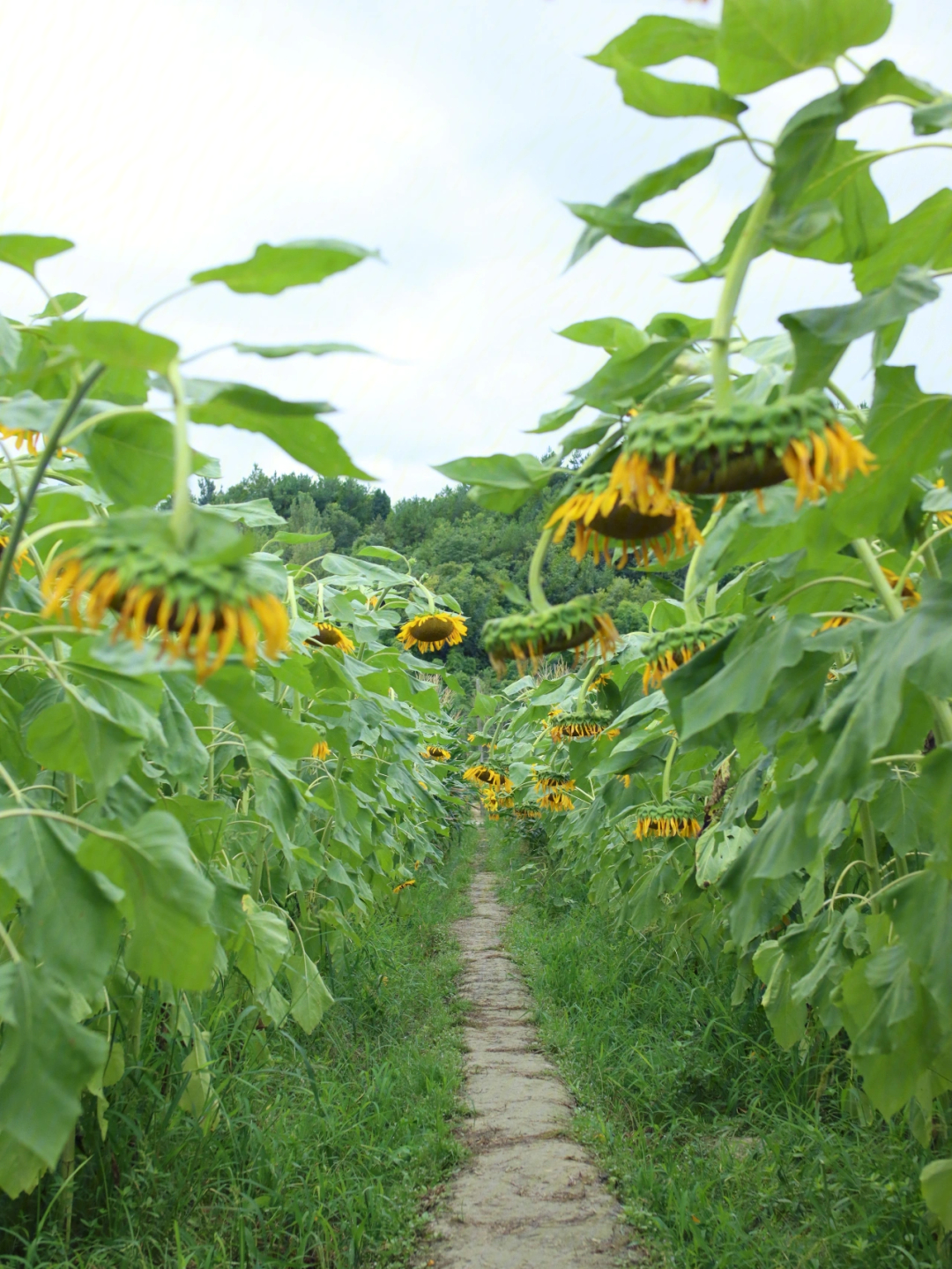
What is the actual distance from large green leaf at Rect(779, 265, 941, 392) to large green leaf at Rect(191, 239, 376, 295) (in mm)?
648

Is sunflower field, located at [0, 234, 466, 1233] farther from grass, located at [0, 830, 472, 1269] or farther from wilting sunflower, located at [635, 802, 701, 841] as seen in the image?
wilting sunflower, located at [635, 802, 701, 841]

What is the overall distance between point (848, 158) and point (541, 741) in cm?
852

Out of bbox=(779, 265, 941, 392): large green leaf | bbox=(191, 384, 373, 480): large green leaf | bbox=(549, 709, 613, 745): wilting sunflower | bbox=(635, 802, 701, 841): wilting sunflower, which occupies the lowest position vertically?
bbox=(635, 802, 701, 841): wilting sunflower

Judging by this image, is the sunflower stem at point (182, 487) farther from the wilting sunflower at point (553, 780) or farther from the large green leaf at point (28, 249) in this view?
the wilting sunflower at point (553, 780)

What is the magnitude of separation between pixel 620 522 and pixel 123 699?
110 centimetres

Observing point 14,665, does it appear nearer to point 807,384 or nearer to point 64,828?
point 64,828

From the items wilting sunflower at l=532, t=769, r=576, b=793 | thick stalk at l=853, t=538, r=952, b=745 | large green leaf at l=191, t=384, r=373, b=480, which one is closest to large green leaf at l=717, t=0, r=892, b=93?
large green leaf at l=191, t=384, r=373, b=480

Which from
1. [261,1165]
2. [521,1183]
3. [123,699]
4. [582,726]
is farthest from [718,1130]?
[123,699]

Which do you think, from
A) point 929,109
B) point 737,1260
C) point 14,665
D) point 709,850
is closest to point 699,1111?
point 709,850

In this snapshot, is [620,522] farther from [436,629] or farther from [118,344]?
[436,629]

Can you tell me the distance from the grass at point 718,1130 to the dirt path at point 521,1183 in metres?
0.12

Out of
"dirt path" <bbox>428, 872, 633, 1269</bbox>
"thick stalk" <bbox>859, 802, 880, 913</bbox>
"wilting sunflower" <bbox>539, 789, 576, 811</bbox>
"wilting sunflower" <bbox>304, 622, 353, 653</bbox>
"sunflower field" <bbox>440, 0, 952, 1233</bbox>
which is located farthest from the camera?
"wilting sunflower" <bbox>539, 789, 576, 811</bbox>

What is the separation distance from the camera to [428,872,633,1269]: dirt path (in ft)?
12.5

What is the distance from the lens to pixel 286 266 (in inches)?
53.8
